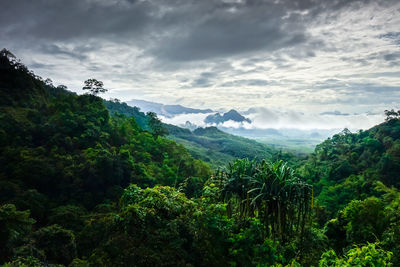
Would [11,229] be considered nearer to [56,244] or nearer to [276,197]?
[56,244]

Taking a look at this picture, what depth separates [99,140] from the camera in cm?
3209

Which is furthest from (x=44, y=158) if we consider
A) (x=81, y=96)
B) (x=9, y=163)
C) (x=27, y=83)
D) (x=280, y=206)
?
(x=280, y=206)

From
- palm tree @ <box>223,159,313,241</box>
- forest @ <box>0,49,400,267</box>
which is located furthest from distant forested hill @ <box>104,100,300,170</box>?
palm tree @ <box>223,159,313,241</box>

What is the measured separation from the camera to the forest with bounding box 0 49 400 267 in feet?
24.1

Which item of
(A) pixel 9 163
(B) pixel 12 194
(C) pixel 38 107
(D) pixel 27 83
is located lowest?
(B) pixel 12 194

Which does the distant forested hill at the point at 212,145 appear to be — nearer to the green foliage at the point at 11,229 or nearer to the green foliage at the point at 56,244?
the green foliage at the point at 11,229

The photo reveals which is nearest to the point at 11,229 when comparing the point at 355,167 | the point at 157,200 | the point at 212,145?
the point at 157,200

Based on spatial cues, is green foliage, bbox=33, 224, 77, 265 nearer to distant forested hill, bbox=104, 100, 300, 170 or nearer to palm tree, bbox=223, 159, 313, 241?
palm tree, bbox=223, 159, 313, 241

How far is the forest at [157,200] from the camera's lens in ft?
24.1

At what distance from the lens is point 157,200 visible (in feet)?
26.7

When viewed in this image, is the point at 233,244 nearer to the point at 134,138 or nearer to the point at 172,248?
the point at 172,248

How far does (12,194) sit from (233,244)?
18.9m

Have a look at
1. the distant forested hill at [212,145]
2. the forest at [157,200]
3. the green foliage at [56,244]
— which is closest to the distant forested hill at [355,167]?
the forest at [157,200]

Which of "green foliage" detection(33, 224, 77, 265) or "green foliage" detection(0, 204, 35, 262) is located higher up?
"green foliage" detection(0, 204, 35, 262)
